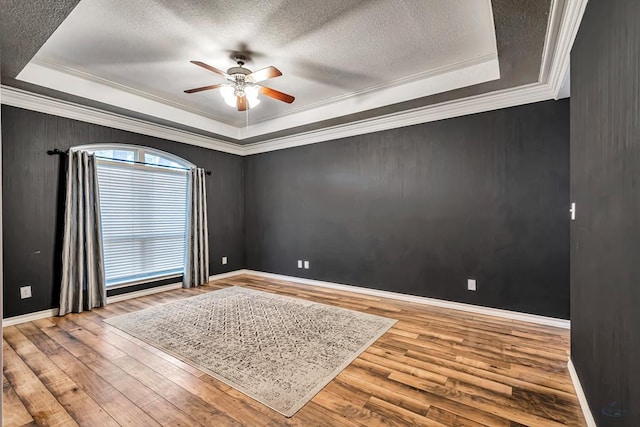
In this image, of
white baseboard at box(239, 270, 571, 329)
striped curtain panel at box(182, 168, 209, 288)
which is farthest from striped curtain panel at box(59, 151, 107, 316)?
white baseboard at box(239, 270, 571, 329)

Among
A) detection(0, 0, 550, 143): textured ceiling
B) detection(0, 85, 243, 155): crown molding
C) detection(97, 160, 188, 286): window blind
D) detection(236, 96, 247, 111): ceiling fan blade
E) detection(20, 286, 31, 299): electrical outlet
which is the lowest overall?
detection(20, 286, 31, 299): electrical outlet

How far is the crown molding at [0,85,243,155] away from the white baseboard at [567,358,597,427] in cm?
508

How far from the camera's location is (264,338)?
2965 mm

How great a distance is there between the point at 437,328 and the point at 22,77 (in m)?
4.83

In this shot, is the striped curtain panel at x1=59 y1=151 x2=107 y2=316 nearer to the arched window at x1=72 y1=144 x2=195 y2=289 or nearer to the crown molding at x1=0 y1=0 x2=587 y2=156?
the arched window at x1=72 y1=144 x2=195 y2=289

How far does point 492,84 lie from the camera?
3277 mm

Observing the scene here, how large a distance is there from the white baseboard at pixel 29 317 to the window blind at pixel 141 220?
649 mm

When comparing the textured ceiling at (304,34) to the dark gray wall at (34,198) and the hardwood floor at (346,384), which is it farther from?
the hardwood floor at (346,384)

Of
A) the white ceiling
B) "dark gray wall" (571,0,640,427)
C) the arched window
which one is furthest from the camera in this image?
the arched window

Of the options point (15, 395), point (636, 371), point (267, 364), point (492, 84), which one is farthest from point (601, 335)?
point (15, 395)

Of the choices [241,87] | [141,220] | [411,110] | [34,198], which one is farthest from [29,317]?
[411,110]

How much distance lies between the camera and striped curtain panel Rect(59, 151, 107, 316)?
3674mm

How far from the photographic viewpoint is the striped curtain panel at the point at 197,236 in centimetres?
497

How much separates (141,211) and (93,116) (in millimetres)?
1352
